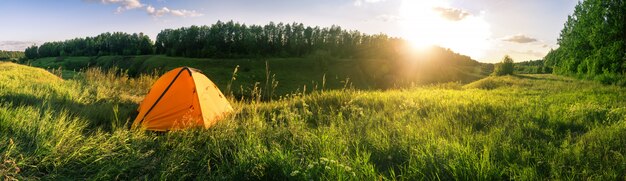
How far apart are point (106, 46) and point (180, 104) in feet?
487

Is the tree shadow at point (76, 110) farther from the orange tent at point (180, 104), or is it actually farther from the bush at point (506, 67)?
the bush at point (506, 67)

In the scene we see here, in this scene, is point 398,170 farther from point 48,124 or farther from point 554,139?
point 48,124

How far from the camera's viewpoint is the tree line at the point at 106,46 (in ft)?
410

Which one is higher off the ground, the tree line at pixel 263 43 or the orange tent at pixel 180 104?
the tree line at pixel 263 43

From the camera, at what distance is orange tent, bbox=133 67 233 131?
8414mm

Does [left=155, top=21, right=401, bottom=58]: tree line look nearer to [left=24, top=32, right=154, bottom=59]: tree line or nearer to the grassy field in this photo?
[left=24, top=32, right=154, bottom=59]: tree line

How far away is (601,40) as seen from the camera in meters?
18.0

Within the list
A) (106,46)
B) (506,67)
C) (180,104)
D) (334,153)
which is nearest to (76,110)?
(180,104)

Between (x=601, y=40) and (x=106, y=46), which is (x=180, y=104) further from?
(x=106, y=46)

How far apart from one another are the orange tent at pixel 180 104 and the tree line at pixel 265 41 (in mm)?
91943

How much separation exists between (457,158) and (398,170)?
2.34 ft

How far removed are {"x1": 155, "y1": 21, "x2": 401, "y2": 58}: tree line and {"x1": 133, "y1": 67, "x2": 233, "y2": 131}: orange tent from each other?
91.9m

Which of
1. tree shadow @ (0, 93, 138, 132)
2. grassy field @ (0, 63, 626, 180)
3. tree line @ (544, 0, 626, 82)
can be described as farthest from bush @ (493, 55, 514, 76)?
Answer: tree shadow @ (0, 93, 138, 132)

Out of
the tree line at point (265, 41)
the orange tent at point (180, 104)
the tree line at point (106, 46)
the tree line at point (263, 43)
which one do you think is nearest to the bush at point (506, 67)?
the orange tent at point (180, 104)
